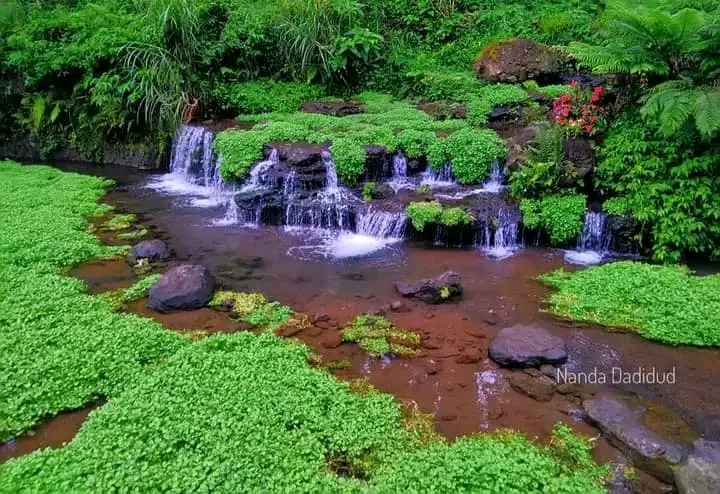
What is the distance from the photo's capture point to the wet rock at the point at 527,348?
5.64 metres

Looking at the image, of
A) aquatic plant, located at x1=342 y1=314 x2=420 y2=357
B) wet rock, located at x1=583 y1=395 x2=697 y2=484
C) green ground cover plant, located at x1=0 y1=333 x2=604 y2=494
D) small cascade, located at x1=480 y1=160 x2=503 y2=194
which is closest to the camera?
green ground cover plant, located at x1=0 y1=333 x2=604 y2=494

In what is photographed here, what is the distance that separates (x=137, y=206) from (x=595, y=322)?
8866 millimetres

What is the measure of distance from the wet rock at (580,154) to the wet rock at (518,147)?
0.74 m

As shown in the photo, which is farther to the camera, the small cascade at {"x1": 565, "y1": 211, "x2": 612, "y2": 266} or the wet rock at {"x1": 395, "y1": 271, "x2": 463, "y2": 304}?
the small cascade at {"x1": 565, "y1": 211, "x2": 612, "y2": 266}

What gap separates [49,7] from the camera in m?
17.1

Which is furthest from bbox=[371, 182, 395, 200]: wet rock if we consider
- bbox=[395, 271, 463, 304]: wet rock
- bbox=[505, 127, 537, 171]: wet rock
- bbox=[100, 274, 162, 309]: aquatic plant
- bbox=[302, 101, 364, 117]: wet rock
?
bbox=[100, 274, 162, 309]: aquatic plant

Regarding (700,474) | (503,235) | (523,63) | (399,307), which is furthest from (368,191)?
(700,474)

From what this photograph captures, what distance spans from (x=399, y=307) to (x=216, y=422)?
118 inches

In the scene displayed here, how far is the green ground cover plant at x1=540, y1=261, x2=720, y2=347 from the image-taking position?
6.19m

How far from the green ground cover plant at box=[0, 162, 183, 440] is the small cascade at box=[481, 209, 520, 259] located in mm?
5381

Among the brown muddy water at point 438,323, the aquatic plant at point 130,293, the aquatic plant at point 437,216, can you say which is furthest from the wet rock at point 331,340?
the aquatic plant at point 437,216

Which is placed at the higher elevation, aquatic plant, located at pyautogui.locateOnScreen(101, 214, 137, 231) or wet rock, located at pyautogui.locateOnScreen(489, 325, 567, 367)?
aquatic plant, located at pyautogui.locateOnScreen(101, 214, 137, 231)

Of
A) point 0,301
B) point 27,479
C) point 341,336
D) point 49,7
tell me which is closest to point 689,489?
point 341,336

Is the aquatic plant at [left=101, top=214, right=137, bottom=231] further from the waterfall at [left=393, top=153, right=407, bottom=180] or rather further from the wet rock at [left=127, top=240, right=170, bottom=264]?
the waterfall at [left=393, top=153, right=407, bottom=180]
